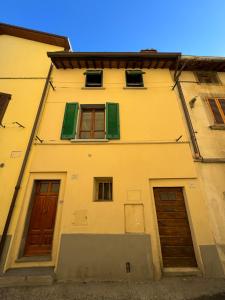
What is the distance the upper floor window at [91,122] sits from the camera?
19.9 ft

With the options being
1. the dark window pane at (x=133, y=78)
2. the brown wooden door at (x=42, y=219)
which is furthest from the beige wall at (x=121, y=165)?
the dark window pane at (x=133, y=78)

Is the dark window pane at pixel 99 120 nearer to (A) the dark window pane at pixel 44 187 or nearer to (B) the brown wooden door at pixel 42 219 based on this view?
(B) the brown wooden door at pixel 42 219

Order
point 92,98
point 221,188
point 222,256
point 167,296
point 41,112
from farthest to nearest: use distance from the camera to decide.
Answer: point 92,98 → point 41,112 → point 221,188 → point 222,256 → point 167,296

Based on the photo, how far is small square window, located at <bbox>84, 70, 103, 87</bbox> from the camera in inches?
298

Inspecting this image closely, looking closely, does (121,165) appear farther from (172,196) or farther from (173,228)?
(173,228)

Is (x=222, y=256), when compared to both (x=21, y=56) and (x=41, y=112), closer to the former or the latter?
(x=41, y=112)

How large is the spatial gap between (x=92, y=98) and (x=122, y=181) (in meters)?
3.83

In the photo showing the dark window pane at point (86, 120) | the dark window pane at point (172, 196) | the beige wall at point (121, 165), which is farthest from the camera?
the dark window pane at point (86, 120)

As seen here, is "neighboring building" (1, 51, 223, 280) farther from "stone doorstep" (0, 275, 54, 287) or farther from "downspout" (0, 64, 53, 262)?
"stone doorstep" (0, 275, 54, 287)

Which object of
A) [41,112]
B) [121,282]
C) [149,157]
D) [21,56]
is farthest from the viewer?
[21,56]

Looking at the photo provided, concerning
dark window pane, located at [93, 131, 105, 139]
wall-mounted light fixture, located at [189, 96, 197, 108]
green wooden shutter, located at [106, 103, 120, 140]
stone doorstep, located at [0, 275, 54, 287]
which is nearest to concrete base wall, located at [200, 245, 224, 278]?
stone doorstep, located at [0, 275, 54, 287]

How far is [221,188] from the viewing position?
5184 mm

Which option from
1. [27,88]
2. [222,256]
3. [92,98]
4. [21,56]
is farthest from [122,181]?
[21,56]

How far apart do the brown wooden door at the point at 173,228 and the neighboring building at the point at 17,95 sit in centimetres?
436
